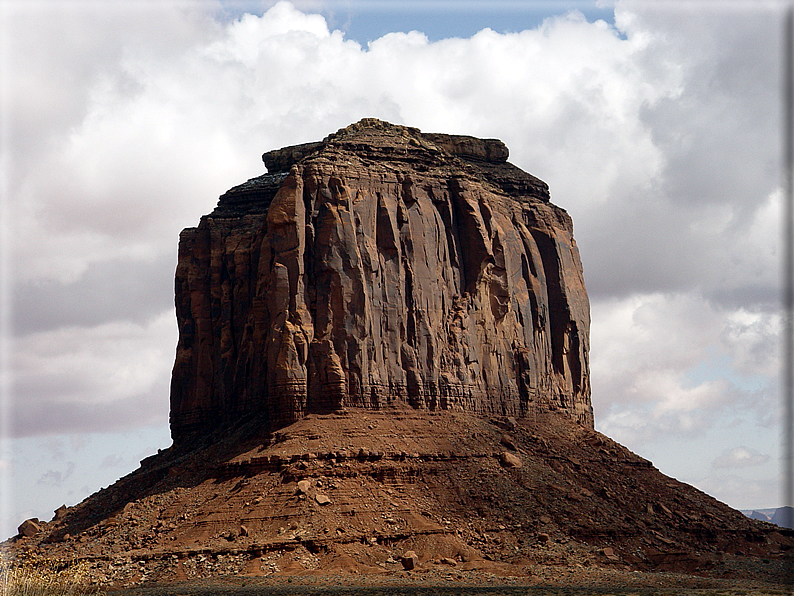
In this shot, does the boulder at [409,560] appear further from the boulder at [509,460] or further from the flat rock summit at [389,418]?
the boulder at [509,460]

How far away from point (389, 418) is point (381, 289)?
8.02 meters

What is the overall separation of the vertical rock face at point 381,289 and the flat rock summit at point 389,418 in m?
0.15

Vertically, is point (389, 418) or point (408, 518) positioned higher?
point (389, 418)

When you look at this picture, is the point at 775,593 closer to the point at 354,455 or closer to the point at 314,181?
the point at 354,455

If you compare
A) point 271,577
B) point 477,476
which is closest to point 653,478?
point 477,476

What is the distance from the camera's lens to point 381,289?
294 feet

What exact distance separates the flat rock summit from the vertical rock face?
150 mm

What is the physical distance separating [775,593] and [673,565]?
1062 cm

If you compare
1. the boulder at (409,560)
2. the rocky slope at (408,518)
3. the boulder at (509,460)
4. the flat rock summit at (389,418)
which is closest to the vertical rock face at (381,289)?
the flat rock summit at (389,418)

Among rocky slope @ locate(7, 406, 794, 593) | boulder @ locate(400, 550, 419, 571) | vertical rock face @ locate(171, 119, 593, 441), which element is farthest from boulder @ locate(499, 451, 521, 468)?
boulder @ locate(400, 550, 419, 571)

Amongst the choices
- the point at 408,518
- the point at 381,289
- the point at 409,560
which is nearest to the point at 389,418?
the point at 381,289

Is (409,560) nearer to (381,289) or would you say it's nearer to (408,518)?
Result: (408,518)

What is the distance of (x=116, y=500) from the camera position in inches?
3688

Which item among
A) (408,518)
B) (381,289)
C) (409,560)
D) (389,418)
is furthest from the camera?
(381,289)
